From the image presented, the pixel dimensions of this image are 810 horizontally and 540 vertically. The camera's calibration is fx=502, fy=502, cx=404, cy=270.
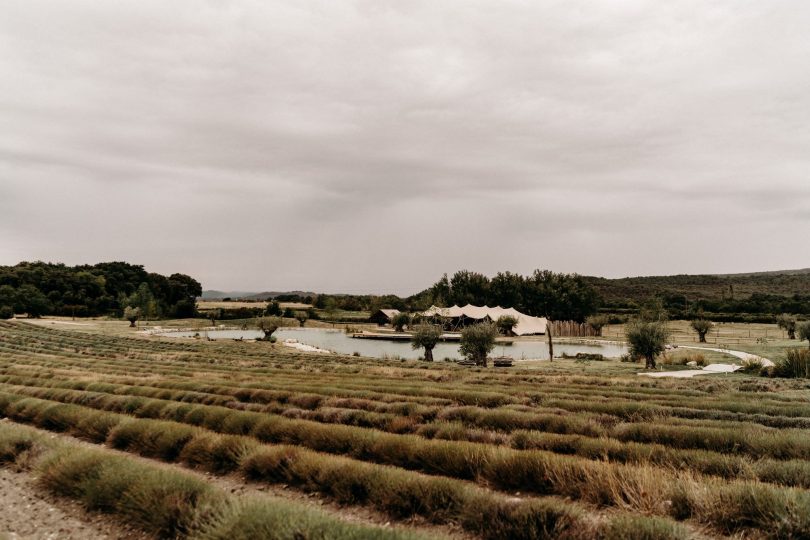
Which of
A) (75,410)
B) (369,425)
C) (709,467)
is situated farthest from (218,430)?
(709,467)

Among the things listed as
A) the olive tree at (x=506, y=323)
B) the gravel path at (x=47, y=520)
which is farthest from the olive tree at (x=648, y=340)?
the olive tree at (x=506, y=323)

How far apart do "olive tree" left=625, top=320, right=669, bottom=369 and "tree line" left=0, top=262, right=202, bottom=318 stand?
330ft

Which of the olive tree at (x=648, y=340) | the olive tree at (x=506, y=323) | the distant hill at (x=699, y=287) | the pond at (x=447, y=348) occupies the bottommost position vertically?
the pond at (x=447, y=348)

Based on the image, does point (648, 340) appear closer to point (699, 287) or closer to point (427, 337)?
point (427, 337)

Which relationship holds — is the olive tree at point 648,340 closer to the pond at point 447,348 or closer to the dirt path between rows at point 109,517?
the pond at point 447,348

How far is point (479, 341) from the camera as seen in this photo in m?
42.9

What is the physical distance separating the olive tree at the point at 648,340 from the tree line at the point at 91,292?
10054 centimetres

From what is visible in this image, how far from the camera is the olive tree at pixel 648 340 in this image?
122 ft

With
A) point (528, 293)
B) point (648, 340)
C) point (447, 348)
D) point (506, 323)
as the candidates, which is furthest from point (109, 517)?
point (528, 293)

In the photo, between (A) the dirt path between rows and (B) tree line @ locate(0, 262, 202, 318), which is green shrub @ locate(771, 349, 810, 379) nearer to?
(A) the dirt path between rows

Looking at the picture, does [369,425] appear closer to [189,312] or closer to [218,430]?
[218,430]

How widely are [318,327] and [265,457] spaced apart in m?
108

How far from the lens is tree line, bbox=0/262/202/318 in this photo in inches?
4225

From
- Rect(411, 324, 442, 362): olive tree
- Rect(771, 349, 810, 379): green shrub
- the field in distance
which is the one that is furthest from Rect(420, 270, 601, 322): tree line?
the field in distance
